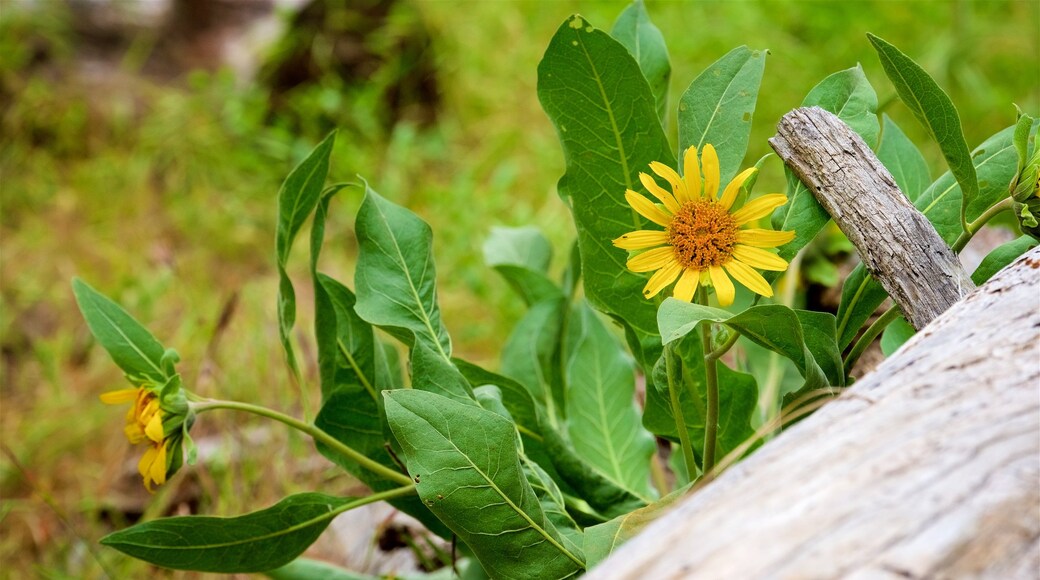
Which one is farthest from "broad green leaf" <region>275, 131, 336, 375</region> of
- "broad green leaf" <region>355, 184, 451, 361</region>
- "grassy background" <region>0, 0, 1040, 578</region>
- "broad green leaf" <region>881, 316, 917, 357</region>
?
"grassy background" <region>0, 0, 1040, 578</region>

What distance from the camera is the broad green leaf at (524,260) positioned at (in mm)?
1194

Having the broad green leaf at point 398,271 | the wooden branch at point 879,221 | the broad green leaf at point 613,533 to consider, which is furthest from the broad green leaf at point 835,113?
the broad green leaf at point 398,271

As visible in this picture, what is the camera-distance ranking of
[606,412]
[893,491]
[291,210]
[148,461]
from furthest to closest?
[606,412], [291,210], [148,461], [893,491]

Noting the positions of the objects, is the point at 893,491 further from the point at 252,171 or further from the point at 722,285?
the point at 252,171

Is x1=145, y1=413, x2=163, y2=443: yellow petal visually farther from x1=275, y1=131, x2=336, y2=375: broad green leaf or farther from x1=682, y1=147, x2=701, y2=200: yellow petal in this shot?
x1=682, y1=147, x2=701, y2=200: yellow petal

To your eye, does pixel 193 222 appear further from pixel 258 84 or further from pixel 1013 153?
pixel 1013 153

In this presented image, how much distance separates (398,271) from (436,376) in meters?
0.14

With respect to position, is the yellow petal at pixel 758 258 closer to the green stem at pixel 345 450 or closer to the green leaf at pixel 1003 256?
the green leaf at pixel 1003 256

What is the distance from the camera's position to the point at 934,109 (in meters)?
0.75

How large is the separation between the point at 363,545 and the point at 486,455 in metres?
0.82

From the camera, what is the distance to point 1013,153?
82 cm

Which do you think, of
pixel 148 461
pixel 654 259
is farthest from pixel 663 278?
pixel 148 461

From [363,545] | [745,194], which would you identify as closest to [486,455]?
[745,194]

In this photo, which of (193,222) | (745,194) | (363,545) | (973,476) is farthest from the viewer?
(193,222)
